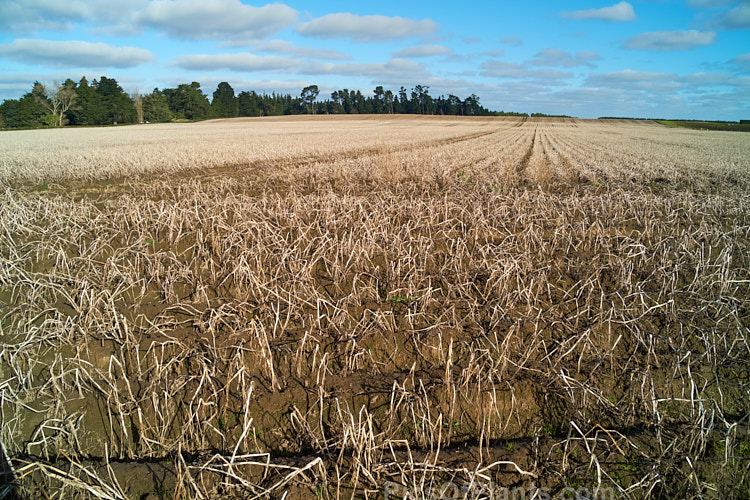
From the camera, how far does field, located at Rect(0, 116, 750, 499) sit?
2.37 metres

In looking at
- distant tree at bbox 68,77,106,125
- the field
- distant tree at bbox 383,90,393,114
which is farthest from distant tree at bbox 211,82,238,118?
the field

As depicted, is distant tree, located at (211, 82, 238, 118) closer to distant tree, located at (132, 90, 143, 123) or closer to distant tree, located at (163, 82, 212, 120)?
distant tree, located at (163, 82, 212, 120)

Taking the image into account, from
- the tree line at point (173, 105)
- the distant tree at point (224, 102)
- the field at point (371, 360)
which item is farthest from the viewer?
the distant tree at point (224, 102)

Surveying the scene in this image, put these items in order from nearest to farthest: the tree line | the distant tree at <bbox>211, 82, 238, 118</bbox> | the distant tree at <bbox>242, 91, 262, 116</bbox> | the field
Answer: the field < the tree line < the distant tree at <bbox>211, 82, 238, 118</bbox> < the distant tree at <bbox>242, 91, 262, 116</bbox>

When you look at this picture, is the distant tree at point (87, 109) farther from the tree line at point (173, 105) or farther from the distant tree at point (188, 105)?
the distant tree at point (188, 105)

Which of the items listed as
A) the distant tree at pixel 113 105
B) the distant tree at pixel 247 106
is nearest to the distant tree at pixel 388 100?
the distant tree at pixel 247 106

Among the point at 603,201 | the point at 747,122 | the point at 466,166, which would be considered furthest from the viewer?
the point at 747,122

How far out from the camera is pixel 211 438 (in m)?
2.77

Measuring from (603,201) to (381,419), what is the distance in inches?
281

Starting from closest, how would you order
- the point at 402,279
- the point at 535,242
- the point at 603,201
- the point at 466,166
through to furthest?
the point at 402,279
the point at 535,242
the point at 603,201
the point at 466,166

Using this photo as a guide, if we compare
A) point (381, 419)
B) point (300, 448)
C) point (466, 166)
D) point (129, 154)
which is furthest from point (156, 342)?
point (129, 154)

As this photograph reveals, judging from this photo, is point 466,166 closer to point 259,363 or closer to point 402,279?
point 402,279

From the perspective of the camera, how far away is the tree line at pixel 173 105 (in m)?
72.9

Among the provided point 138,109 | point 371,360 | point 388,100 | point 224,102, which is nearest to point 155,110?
point 138,109
